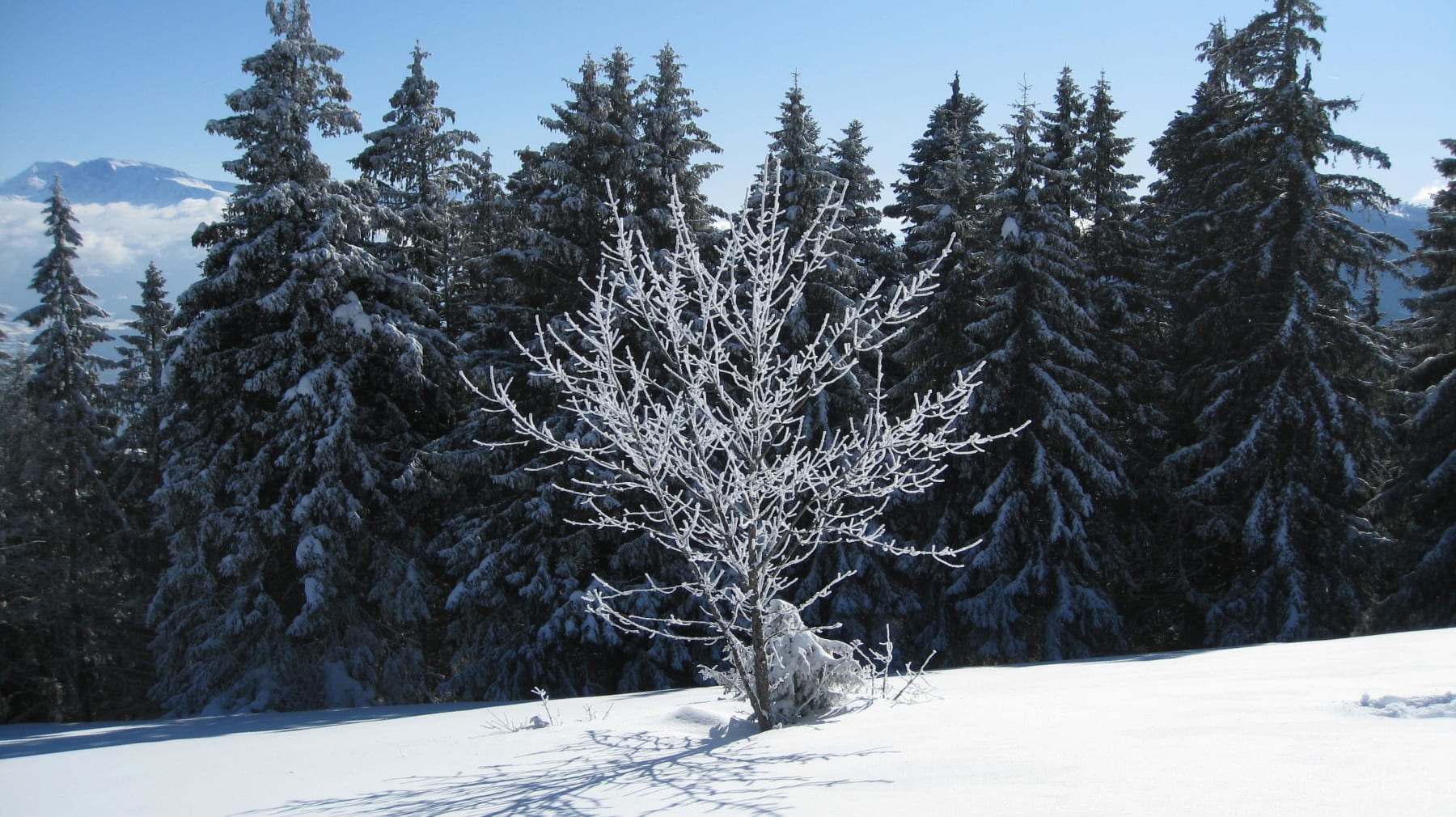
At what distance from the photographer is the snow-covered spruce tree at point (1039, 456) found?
1582 centimetres

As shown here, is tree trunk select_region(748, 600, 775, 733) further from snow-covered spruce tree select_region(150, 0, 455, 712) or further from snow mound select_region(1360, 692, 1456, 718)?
snow-covered spruce tree select_region(150, 0, 455, 712)

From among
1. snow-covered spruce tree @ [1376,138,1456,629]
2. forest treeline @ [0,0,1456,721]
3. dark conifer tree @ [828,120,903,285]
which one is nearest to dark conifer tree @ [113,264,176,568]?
forest treeline @ [0,0,1456,721]

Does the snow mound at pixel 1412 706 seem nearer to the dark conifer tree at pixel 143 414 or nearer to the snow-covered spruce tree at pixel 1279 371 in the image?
the snow-covered spruce tree at pixel 1279 371

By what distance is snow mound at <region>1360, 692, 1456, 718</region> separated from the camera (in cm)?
388

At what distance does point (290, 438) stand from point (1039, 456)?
14030 mm

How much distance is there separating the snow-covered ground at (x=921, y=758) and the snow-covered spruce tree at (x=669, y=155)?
1105 centimetres

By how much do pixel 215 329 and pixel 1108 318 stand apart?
1783 centimetres

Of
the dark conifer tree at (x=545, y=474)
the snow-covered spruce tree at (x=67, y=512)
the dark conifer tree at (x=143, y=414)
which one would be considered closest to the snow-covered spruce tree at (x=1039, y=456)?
the dark conifer tree at (x=545, y=474)

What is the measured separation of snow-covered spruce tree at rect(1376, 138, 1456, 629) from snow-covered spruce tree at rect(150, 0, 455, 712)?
1804 centimetres

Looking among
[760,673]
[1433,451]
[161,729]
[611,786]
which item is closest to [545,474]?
[161,729]

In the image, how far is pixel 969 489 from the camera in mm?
17234

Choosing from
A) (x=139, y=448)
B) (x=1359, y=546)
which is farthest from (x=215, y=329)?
(x=1359, y=546)

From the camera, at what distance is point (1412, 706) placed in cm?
400

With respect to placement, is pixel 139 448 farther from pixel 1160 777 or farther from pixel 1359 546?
pixel 1359 546
